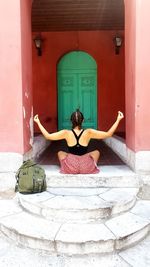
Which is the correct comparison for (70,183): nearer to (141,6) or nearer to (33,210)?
(33,210)

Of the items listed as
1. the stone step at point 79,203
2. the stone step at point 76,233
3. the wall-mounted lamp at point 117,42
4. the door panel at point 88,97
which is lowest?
the stone step at point 76,233

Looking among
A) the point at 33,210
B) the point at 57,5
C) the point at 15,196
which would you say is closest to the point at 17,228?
the point at 33,210

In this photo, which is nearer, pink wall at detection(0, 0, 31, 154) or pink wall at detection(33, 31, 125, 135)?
pink wall at detection(0, 0, 31, 154)

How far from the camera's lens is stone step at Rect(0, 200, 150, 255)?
294 centimetres

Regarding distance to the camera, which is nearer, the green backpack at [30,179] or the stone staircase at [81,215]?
the stone staircase at [81,215]

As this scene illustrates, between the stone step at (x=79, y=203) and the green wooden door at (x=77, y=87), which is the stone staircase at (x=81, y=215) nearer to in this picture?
the stone step at (x=79, y=203)

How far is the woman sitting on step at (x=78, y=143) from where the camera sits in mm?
4211

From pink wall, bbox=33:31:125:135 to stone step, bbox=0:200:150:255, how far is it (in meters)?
5.07

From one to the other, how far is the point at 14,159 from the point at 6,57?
154 cm

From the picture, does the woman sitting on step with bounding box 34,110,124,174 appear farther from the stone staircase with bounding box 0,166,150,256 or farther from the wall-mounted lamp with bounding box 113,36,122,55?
the wall-mounted lamp with bounding box 113,36,122,55

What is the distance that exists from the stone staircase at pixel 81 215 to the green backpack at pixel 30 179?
11 cm

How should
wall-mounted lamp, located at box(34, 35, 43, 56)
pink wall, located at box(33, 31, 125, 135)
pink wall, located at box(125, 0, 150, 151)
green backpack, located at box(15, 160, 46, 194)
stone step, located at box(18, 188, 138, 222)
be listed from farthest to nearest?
1. pink wall, located at box(33, 31, 125, 135)
2. wall-mounted lamp, located at box(34, 35, 43, 56)
3. pink wall, located at box(125, 0, 150, 151)
4. green backpack, located at box(15, 160, 46, 194)
5. stone step, located at box(18, 188, 138, 222)

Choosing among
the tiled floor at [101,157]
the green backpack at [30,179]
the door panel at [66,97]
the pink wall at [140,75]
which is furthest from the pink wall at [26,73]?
the door panel at [66,97]

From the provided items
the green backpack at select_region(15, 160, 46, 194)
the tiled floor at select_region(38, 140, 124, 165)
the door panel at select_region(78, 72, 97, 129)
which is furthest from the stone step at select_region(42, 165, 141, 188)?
the door panel at select_region(78, 72, 97, 129)
